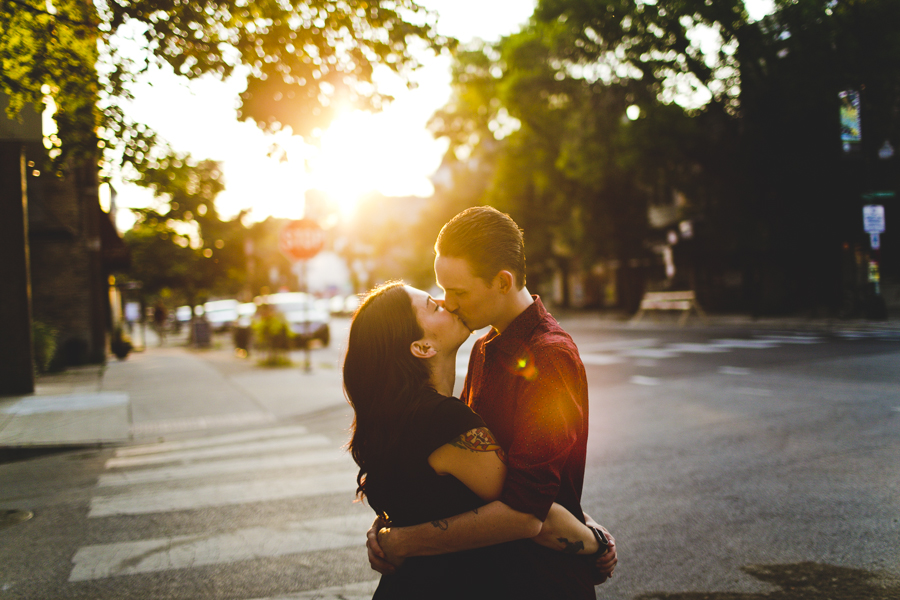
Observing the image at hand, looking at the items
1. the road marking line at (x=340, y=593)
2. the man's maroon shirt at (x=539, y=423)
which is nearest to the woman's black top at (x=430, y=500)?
the man's maroon shirt at (x=539, y=423)

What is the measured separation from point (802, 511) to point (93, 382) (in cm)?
1307

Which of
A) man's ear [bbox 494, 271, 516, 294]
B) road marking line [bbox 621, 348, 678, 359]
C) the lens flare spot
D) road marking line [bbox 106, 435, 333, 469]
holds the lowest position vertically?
road marking line [bbox 621, 348, 678, 359]

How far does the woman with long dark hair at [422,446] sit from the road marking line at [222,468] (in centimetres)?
449

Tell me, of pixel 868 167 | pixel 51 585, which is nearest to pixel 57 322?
pixel 51 585

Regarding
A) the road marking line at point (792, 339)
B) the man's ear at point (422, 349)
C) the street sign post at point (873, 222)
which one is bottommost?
the road marking line at point (792, 339)

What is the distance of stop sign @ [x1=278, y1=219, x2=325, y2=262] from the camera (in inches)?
493

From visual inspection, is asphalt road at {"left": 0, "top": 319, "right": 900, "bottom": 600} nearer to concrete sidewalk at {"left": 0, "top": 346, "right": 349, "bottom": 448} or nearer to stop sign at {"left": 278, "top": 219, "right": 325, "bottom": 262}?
concrete sidewalk at {"left": 0, "top": 346, "right": 349, "bottom": 448}

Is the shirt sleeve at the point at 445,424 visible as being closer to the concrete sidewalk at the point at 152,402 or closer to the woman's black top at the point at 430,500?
the woman's black top at the point at 430,500

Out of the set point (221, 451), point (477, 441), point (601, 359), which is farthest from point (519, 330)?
point (601, 359)

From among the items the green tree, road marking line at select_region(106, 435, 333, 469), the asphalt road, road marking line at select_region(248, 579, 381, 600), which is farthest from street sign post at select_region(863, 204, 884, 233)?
the green tree

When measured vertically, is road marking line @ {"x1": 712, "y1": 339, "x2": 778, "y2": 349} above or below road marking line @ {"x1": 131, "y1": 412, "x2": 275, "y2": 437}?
above

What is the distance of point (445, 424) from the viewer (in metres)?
1.71

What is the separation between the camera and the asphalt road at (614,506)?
3.59 metres

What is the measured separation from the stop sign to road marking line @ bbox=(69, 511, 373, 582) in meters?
8.53
